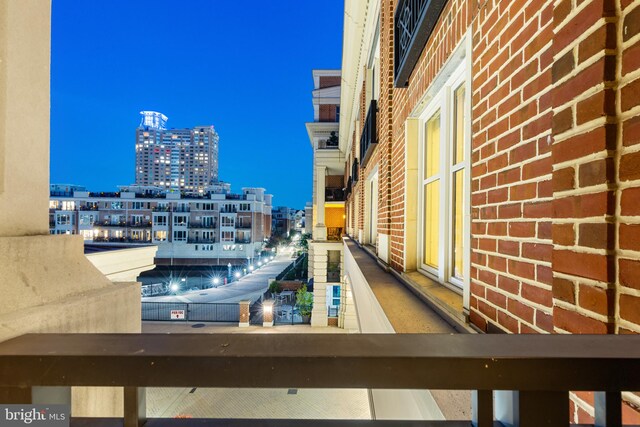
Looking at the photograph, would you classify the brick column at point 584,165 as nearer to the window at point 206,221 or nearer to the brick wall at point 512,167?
the brick wall at point 512,167

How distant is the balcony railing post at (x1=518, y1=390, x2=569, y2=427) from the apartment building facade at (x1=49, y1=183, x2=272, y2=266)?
59.7 m

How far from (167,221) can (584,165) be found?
6358 cm

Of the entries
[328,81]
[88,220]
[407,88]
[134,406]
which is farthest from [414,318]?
[88,220]

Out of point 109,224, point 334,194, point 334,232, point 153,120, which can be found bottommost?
point 109,224

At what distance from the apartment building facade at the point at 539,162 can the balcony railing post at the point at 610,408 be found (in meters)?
0.37

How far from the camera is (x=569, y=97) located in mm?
1157

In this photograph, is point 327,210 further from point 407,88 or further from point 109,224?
point 109,224

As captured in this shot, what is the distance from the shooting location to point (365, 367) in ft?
2.45

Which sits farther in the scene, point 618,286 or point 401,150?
point 401,150

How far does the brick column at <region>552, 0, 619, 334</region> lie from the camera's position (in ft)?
3.33

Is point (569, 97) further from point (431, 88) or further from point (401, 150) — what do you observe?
point (401, 150)

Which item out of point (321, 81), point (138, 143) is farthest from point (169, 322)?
point (138, 143)

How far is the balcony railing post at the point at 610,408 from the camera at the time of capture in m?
0.71

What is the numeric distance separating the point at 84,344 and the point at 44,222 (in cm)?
136
